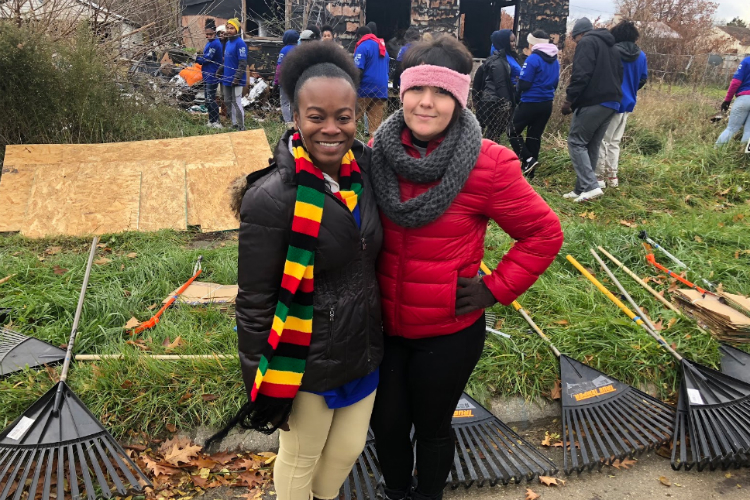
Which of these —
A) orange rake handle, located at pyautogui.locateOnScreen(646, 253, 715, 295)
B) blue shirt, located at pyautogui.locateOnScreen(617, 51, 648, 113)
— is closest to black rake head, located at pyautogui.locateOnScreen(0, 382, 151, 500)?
orange rake handle, located at pyautogui.locateOnScreen(646, 253, 715, 295)

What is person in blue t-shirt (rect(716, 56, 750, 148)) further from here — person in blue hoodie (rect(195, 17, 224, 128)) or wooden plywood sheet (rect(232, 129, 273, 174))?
person in blue hoodie (rect(195, 17, 224, 128))

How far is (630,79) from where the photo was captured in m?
6.52

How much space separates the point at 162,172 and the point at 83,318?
2.95 metres

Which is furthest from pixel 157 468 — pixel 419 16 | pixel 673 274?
pixel 419 16

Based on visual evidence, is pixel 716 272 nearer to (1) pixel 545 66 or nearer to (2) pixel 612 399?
(2) pixel 612 399

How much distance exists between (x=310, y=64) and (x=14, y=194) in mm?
5658

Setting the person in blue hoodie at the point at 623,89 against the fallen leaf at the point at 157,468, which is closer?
the fallen leaf at the point at 157,468

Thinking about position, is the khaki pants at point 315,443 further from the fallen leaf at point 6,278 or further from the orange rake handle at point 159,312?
the fallen leaf at point 6,278

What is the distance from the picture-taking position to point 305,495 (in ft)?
6.41

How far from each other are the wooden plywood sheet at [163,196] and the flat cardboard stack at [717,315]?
5.02 metres

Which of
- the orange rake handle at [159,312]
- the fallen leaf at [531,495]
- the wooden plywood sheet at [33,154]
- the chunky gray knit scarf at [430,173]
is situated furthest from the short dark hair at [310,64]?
the wooden plywood sheet at [33,154]

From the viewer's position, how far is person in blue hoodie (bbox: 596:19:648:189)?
6.31m

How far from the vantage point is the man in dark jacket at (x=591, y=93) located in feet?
20.2

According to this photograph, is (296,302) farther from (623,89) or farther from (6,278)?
(623,89)
